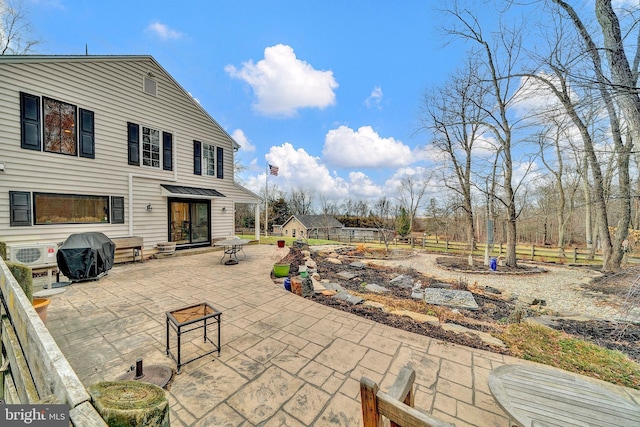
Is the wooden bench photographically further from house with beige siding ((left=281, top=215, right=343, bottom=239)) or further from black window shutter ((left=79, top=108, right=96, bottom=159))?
house with beige siding ((left=281, top=215, right=343, bottom=239))

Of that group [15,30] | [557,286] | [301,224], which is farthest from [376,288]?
[301,224]

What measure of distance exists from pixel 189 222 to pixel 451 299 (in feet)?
32.2

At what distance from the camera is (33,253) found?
5074 millimetres

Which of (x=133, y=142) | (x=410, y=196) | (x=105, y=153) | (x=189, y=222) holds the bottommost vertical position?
(x=189, y=222)

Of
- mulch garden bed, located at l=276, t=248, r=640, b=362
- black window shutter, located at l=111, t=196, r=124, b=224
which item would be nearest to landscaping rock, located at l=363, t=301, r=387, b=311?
mulch garden bed, located at l=276, t=248, r=640, b=362

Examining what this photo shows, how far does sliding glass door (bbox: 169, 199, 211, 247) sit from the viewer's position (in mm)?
9328

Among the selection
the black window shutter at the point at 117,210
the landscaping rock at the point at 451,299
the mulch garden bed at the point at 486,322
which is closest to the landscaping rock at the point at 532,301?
the mulch garden bed at the point at 486,322

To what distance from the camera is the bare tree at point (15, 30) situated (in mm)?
10040

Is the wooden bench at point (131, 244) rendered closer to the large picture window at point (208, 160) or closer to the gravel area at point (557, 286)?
the large picture window at point (208, 160)

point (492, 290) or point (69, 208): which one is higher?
point (69, 208)

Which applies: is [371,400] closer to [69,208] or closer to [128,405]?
[128,405]

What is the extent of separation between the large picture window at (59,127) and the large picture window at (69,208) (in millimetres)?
1279

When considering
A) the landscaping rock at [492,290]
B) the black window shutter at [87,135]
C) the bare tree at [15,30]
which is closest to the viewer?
the landscaping rock at [492,290]

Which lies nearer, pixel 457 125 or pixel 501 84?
pixel 501 84
